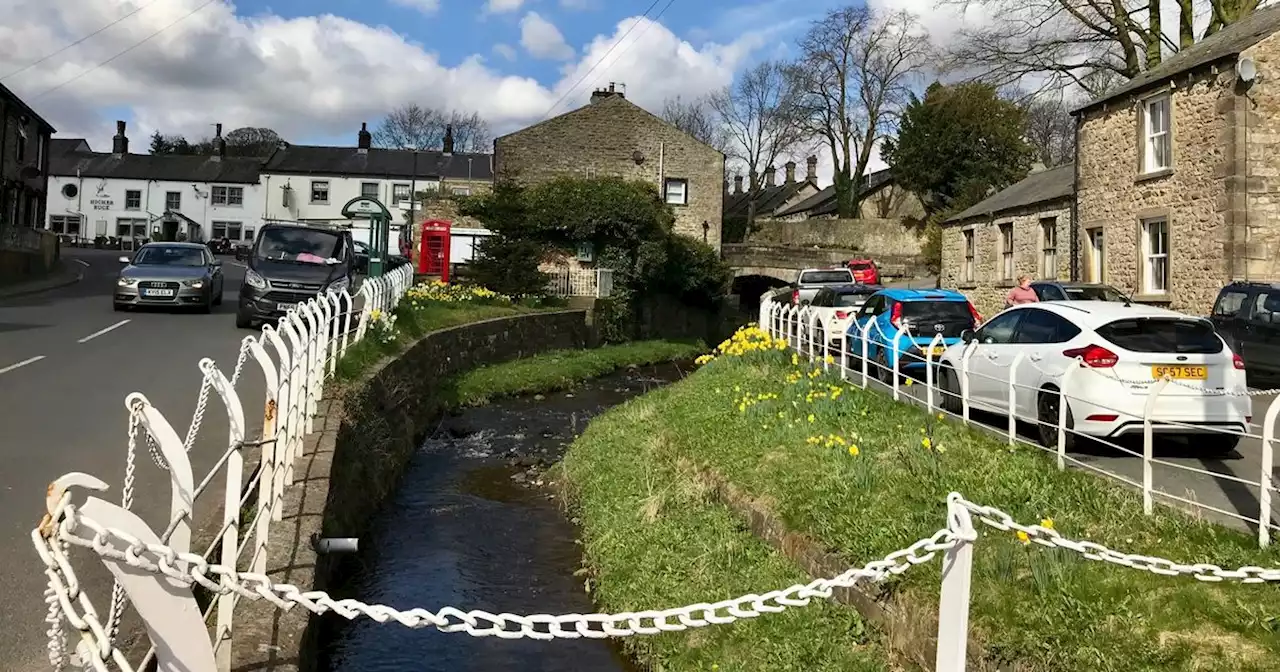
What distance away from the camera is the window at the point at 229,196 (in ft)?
238

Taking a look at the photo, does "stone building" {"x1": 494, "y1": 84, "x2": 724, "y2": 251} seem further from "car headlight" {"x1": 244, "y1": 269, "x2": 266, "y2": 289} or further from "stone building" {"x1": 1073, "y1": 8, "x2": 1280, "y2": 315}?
"car headlight" {"x1": 244, "y1": 269, "x2": 266, "y2": 289}

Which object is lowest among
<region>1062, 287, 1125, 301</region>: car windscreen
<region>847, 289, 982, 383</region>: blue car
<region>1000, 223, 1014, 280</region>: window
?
<region>847, 289, 982, 383</region>: blue car

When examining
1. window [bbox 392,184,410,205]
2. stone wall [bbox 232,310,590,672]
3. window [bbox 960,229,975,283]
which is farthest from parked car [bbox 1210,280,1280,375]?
window [bbox 392,184,410,205]

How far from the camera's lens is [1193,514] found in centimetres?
629

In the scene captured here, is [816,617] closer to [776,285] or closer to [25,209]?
[776,285]

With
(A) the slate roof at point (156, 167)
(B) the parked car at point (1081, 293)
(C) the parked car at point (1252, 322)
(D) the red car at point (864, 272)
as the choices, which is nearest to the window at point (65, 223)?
(A) the slate roof at point (156, 167)

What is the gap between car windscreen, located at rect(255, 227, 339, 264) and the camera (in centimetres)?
1917

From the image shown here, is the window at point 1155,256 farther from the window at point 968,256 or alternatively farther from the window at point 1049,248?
the window at point 968,256

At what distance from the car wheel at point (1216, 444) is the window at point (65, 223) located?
258ft

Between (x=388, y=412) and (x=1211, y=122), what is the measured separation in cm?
1723

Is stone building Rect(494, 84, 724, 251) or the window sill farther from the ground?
stone building Rect(494, 84, 724, 251)

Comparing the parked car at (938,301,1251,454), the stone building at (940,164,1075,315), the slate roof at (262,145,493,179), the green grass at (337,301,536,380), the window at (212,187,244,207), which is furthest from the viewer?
the window at (212,187,244,207)

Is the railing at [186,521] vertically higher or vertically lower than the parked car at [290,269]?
lower

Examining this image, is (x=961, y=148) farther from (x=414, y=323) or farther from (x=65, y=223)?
(x=65, y=223)
